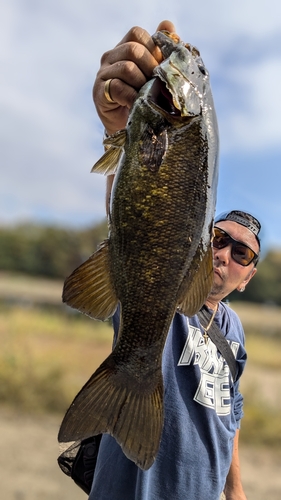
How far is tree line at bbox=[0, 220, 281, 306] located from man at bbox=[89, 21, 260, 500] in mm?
41676

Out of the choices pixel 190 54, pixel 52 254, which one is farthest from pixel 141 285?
pixel 52 254

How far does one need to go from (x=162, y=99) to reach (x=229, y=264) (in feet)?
5.07

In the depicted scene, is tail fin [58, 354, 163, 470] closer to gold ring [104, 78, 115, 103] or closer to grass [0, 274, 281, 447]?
gold ring [104, 78, 115, 103]

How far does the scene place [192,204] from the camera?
1.58 meters

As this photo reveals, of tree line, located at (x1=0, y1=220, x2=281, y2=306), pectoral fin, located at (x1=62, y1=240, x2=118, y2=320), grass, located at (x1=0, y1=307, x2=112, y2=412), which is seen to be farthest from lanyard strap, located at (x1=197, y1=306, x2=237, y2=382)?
tree line, located at (x1=0, y1=220, x2=281, y2=306)

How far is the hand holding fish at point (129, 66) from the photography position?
171cm

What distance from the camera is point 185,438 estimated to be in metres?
2.23

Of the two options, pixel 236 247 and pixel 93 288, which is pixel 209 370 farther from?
pixel 93 288

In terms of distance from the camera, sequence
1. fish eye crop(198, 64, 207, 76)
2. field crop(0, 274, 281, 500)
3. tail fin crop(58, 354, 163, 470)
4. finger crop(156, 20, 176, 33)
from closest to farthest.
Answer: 1. tail fin crop(58, 354, 163, 470)
2. fish eye crop(198, 64, 207, 76)
3. finger crop(156, 20, 176, 33)
4. field crop(0, 274, 281, 500)

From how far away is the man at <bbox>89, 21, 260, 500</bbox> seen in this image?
1.82 m

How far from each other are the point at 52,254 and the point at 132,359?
4881 cm

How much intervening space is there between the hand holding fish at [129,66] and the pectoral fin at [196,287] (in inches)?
27.1

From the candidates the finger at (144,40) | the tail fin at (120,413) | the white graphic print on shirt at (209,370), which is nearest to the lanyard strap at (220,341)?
the white graphic print on shirt at (209,370)

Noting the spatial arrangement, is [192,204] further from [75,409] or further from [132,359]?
[75,409]
